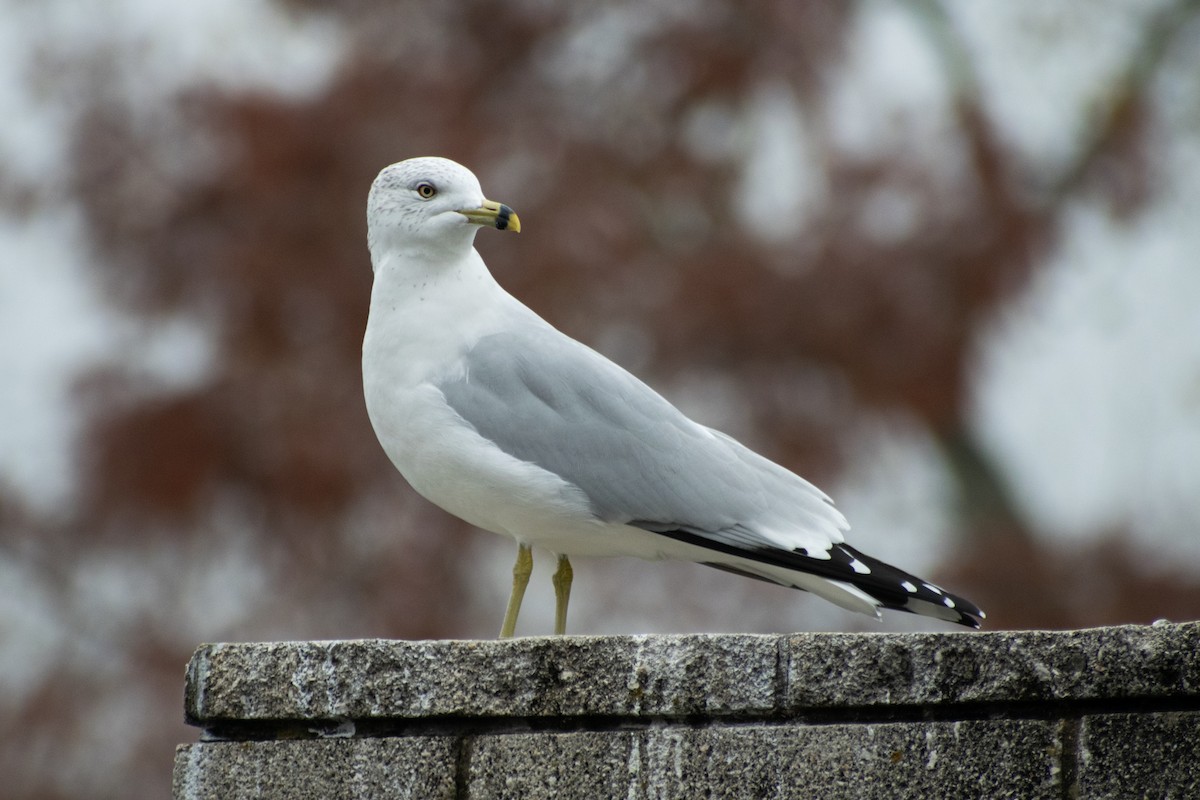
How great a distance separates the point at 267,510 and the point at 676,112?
3485 millimetres

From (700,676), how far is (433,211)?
145cm

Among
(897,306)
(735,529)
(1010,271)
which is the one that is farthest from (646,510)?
(1010,271)

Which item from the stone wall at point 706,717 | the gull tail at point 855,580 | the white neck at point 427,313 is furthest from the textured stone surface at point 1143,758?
the white neck at point 427,313

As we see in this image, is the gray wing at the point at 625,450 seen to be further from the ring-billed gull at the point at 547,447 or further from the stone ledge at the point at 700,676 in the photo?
the stone ledge at the point at 700,676

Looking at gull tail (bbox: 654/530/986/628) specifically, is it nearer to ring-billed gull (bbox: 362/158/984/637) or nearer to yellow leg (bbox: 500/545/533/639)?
ring-billed gull (bbox: 362/158/984/637)

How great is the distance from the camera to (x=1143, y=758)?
253cm

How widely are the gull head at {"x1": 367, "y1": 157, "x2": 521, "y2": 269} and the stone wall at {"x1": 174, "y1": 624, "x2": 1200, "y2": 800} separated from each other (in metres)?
1.20

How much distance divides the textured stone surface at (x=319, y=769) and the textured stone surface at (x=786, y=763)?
0.08 m

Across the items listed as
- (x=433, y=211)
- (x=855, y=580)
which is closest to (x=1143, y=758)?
(x=855, y=580)

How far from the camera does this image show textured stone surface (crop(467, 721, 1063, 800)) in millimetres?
2555

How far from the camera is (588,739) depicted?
104 inches

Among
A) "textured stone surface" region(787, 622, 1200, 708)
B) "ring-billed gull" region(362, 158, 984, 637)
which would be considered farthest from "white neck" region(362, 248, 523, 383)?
"textured stone surface" region(787, 622, 1200, 708)

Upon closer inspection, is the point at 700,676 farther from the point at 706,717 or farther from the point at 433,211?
the point at 433,211

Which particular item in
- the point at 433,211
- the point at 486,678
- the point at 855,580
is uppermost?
the point at 433,211
